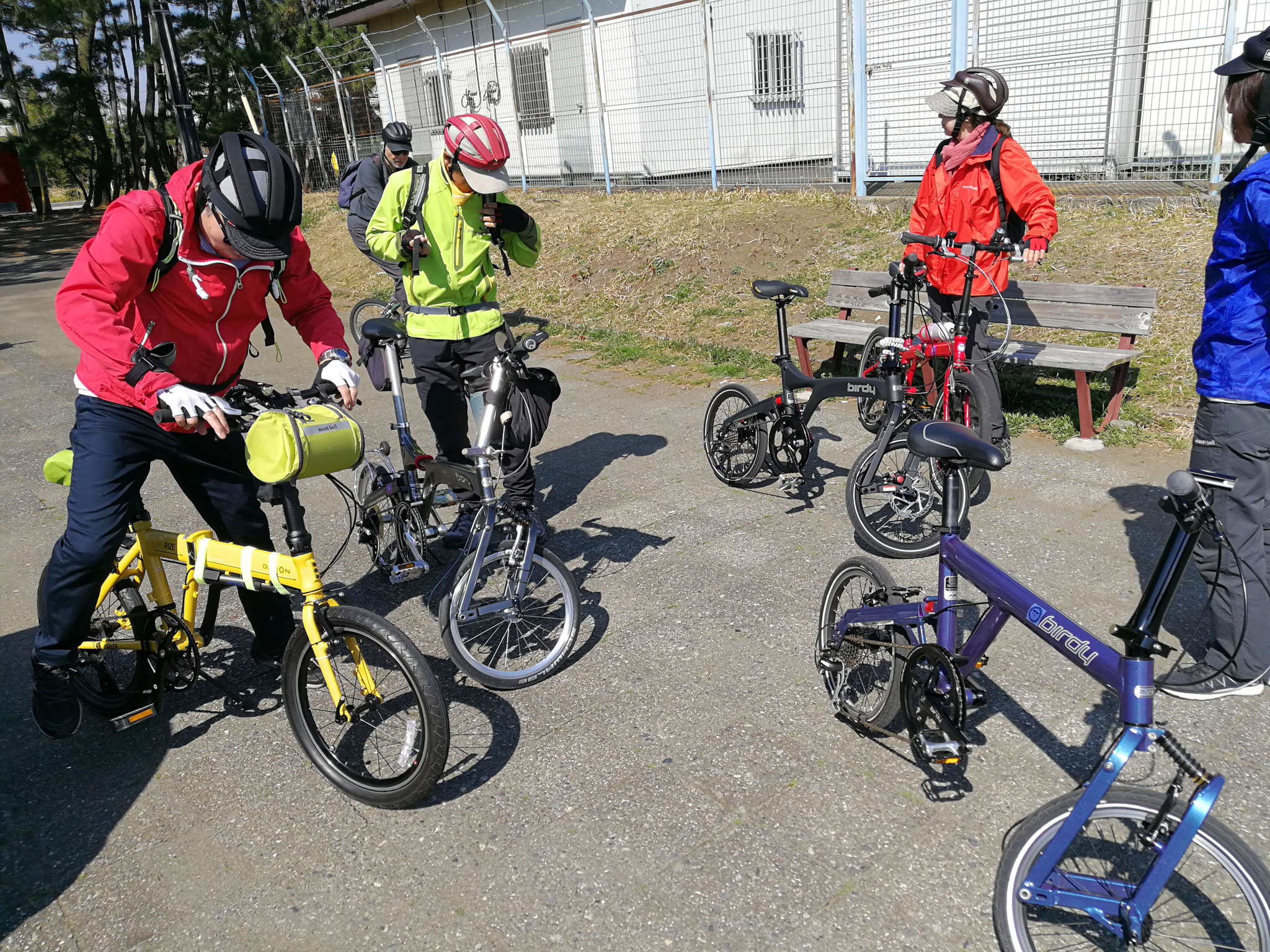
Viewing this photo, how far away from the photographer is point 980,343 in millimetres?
5668

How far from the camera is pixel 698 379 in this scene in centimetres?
829

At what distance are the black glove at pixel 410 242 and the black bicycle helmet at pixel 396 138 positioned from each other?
402 centimetres

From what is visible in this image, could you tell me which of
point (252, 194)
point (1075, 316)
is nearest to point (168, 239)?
point (252, 194)

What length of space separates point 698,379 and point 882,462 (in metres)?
3.66

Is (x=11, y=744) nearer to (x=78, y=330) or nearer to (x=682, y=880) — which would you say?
(x=78, y=330)

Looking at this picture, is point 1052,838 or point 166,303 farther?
point 166,303

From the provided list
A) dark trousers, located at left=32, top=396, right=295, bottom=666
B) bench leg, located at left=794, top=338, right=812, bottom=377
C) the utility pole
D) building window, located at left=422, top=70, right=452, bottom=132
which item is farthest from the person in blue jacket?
building window, located at left=422, top=70, right=452, bottom=132

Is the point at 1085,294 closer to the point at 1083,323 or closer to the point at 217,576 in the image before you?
the point at 1083,323

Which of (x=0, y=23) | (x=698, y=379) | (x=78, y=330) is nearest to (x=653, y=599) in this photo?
(x=78, y=330)

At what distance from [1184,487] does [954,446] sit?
811 mm

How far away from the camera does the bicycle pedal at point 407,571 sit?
4602 millimetres

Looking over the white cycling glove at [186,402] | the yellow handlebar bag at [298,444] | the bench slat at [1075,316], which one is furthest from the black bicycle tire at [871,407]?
the white cycling glove at [186,402]

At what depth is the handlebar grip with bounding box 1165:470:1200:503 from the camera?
2.06 meters

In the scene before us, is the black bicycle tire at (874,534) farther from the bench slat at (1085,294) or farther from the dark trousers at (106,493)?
the dark trousers at (106,493)
